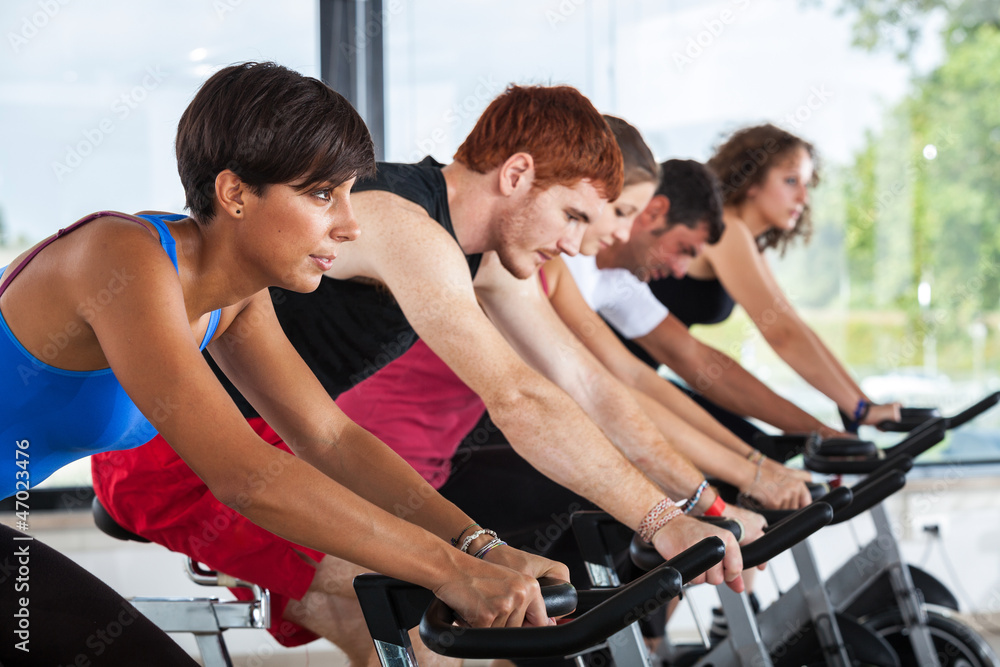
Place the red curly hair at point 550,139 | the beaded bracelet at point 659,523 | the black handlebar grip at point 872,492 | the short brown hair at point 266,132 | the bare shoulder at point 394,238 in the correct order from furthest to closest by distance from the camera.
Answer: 1. the red curly hair at point 550,139
2. the black handlebar grip at point 872,492
3. the bare shoulder at point 394,238
4. the beaded bracelet at point 659,523
5. the short brown hair at point 266,132

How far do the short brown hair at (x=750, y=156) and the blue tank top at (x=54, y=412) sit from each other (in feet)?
7.06

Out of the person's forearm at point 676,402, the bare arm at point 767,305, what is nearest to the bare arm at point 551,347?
the person's forearm at point 676,402

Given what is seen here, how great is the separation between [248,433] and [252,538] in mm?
669

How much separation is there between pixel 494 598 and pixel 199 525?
863mm

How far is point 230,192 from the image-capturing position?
1.06 meters

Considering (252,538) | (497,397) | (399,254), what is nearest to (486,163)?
(399,254)

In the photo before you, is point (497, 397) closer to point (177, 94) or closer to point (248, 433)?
point (248, 433)

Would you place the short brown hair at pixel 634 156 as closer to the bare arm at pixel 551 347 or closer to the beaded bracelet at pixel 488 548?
the bare arm at pixel 551 347

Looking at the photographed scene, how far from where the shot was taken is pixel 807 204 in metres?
3.13

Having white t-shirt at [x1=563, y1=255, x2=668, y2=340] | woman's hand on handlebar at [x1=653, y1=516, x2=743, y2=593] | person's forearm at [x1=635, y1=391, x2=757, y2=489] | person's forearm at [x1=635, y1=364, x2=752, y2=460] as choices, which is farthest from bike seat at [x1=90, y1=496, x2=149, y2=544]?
white t-shirt at [x1=563, y1=255, x2=668, y2=340]

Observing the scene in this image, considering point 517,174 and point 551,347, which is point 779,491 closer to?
point 551,347

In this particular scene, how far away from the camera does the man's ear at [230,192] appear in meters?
1.05

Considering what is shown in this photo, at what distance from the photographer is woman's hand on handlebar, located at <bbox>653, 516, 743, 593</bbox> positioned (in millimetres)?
1228

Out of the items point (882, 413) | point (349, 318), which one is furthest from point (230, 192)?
point (882, 413)
